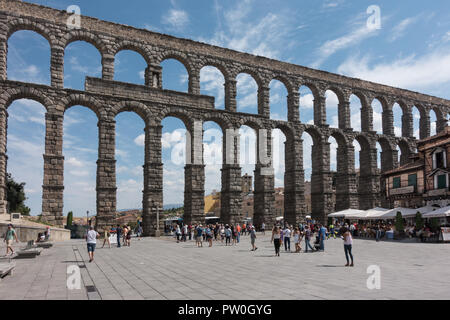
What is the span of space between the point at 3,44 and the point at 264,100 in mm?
23984

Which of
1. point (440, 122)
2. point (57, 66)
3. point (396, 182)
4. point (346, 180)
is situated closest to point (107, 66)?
point (57, 66)

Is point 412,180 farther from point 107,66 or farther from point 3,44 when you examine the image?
point 3,44

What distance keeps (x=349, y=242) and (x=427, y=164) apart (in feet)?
72.2

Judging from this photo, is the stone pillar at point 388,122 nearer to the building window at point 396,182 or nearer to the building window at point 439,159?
the building window at point 396,182

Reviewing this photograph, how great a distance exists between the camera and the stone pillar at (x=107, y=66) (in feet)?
105

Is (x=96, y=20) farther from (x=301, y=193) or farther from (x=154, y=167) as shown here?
(x=301, y=193)

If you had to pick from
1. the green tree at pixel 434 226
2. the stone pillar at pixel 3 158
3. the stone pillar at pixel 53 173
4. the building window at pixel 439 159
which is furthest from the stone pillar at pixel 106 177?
the building window at pixel 439 159

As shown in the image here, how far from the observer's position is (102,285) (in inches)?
394

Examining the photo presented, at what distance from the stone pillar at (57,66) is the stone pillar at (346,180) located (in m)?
30.8

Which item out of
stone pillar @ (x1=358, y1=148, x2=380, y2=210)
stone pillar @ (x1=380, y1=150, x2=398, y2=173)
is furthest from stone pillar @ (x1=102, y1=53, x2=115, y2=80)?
stone pillar @ (x1=380, y1=150, x2=398, y2=173)

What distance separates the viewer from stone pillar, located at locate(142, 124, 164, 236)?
3213cm

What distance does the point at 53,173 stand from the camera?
28.6 metres

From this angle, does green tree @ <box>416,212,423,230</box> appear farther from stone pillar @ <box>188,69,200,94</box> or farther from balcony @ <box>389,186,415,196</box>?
stone pillar @ <box>188,69,200,94</box>

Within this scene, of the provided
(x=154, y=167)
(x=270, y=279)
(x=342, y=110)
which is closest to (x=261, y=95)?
(x=342, y=110)
